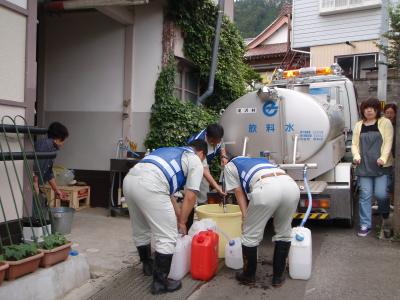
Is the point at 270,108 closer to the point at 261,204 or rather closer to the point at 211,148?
the point at 211,148

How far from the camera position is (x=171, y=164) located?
390 centimetres

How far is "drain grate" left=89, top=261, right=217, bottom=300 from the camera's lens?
3713mm

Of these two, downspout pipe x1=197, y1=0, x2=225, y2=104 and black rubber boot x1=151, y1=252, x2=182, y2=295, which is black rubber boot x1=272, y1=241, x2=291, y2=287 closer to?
black rubber boot x1=151, y1=252, x2=182, y2=295

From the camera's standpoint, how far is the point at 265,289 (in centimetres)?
397

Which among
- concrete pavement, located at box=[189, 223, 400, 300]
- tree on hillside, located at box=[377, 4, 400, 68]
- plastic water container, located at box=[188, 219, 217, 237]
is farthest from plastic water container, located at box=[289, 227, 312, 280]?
tree on hillside, located at box=[377, 4, 400, 68]

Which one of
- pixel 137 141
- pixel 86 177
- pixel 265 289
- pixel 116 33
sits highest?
pixel 116 33

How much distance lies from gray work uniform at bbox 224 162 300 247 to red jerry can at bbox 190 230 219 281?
361mm

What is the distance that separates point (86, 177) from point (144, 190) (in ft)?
13.4

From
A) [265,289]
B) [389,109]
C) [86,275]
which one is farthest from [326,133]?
[86,275]

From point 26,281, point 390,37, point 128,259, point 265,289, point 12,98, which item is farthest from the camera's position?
point 390,37

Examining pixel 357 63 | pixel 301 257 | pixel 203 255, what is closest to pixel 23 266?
pixel 203 255

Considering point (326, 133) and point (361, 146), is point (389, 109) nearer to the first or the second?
point (361, 146)

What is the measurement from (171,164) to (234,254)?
128 centimetres

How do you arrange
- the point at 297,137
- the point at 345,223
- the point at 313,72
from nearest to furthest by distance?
the point at 297,137 < the point at 345,223 < the point at 313,72
